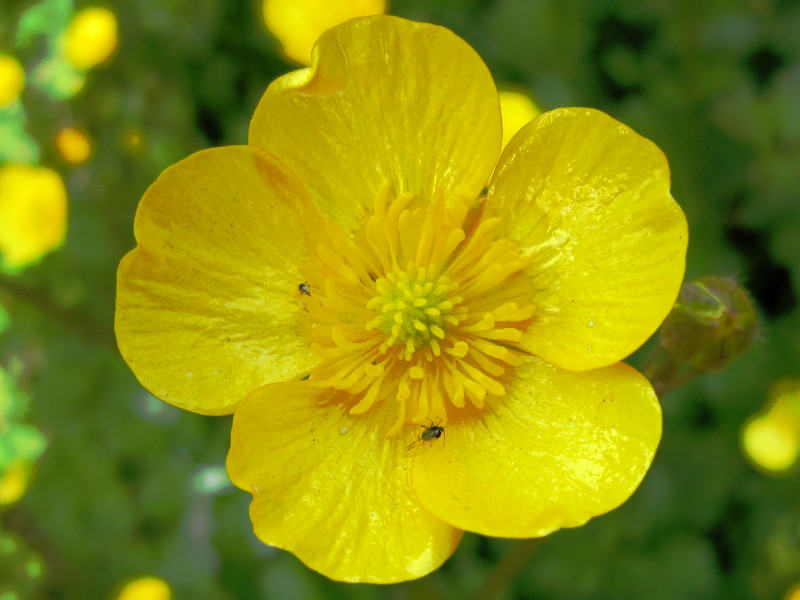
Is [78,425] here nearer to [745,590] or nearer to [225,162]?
[225,162]

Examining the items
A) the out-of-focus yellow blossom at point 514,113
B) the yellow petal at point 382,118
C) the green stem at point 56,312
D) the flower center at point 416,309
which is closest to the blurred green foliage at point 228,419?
the green stem at point 56,312

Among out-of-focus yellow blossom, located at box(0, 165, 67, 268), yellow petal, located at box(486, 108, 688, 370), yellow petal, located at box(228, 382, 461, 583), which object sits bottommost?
out-of-focus yellow blossom, located at box(0, 165, 67, 268)

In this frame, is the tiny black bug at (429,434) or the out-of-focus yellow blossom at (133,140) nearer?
the tiny black bug at (429,434)

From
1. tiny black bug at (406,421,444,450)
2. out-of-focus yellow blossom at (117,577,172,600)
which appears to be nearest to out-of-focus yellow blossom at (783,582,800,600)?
tiny black bug at (406,421,444,450)

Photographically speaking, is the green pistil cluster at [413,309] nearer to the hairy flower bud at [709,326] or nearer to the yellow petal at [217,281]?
the yellow petal at [217,281]

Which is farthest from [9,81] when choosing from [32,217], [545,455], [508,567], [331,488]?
[545,455]

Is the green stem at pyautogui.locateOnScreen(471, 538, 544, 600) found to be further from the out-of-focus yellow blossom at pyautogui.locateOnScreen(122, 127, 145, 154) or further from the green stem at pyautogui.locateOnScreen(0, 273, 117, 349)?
the out-of-focus yellow blossom at pyautogui.locateOnScreen(122, 127, 145, 154)
